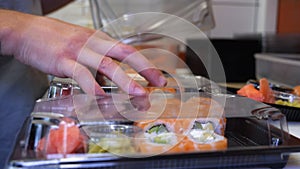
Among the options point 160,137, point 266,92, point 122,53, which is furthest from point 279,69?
point 160,137

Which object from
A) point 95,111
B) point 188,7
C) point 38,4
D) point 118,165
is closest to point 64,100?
point 95,111

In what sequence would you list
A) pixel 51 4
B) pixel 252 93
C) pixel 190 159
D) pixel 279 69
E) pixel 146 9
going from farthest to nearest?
1. pixel 146 9
2. pixel 279 69
3. pixel 51 4
4. pixel 252 93
5. pixel 190 159

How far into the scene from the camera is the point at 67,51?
20.4 inches

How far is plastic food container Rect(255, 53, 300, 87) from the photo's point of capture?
3.69 ft

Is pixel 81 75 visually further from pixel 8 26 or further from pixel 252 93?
pixel 252 93

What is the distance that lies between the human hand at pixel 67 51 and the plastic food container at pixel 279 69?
71cm

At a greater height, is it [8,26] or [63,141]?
[8,26]

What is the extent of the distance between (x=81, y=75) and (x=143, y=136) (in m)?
0.13

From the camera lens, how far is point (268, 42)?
1704 millimetres

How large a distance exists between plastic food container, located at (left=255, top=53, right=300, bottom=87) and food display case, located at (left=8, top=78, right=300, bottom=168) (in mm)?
666

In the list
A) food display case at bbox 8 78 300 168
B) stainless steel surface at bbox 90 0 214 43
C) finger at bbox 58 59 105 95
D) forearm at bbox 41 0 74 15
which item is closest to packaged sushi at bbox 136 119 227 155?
food display case at bbox 8 78 300 168

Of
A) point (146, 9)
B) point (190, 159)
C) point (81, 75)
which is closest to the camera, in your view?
point (190, 159)

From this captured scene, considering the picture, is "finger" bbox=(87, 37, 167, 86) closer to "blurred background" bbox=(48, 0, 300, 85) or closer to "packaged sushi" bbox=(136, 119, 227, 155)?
"packaged sushi" bbox=(136, 119, 227, 155)

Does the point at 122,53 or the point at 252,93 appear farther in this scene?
the point at 252,93
